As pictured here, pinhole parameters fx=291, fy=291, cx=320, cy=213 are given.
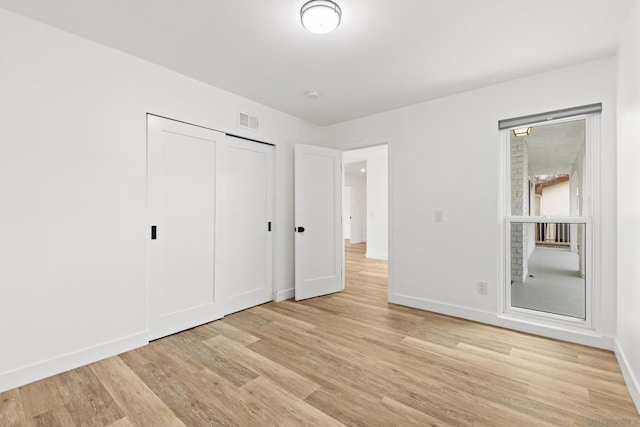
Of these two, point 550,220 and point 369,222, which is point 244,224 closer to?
point 550,220

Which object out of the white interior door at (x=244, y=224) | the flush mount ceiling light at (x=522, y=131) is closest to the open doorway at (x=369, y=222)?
the white interior door at (x=244, y=224)

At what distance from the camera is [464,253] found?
3.31 meters

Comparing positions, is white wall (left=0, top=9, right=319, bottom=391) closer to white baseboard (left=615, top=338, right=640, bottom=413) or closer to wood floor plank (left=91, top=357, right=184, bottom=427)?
wood floor plank (left=91, top=357, right=184, bottom=427)

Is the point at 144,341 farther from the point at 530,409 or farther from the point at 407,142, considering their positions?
the point at 407,142

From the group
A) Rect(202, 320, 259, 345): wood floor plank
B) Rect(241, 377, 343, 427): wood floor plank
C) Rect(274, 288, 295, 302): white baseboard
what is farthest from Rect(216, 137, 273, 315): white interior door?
Rect(241, 377, 343, 427): wood floor plank

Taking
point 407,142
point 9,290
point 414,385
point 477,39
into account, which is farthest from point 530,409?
point 9,290

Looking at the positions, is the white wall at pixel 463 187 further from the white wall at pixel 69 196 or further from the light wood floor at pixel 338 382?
the white wall at pixel 69 196

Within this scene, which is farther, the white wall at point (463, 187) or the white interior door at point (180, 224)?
the white interior door at point (180, 224)

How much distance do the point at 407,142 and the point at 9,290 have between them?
396cm

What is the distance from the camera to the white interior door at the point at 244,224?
131 inches

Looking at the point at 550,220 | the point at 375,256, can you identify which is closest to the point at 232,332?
the point at 550,220

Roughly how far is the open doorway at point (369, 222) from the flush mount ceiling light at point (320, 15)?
3188 millimetres

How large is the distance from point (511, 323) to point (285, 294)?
8.73ft

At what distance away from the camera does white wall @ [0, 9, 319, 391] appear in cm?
200
